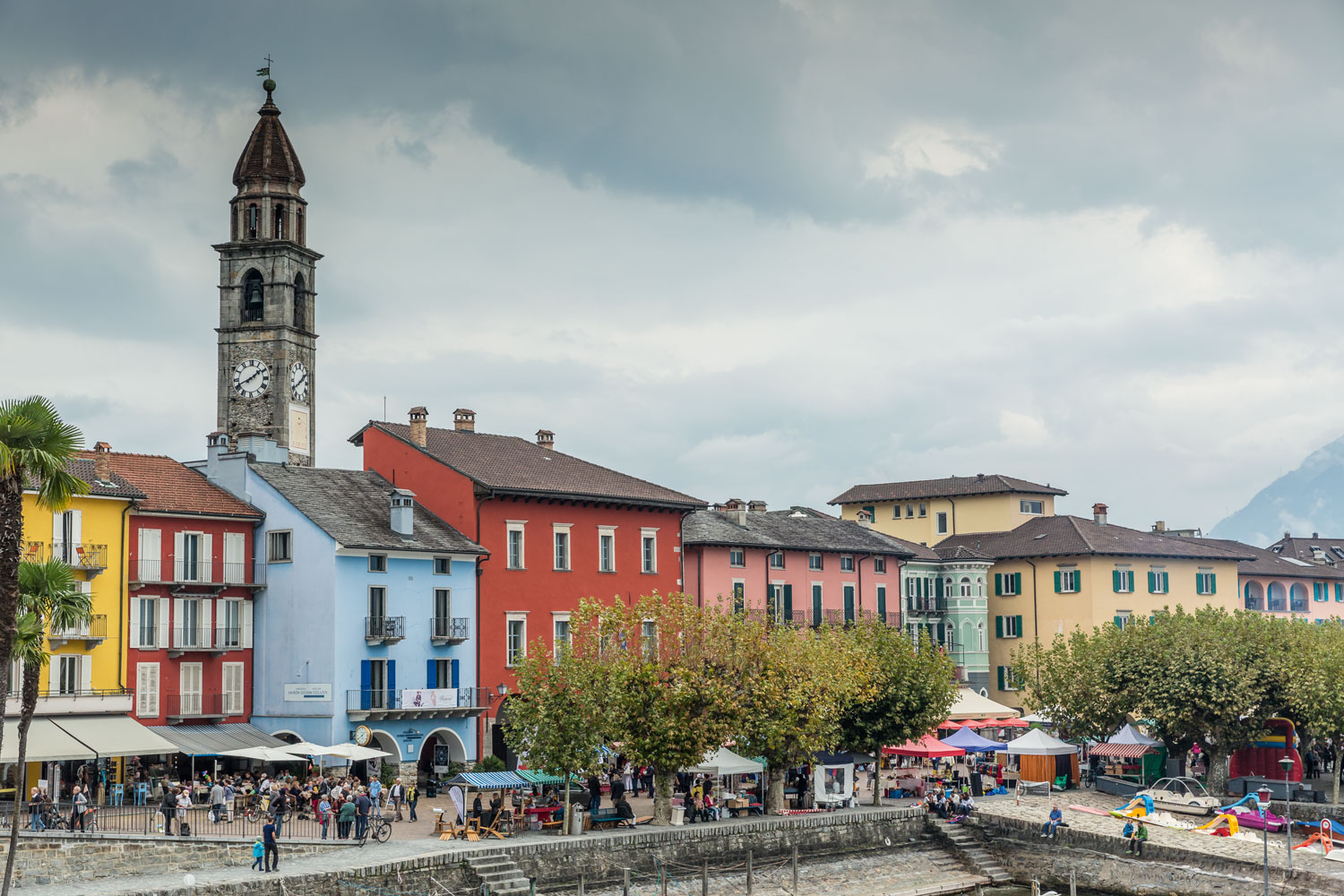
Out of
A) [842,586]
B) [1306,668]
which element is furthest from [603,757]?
[842,586]

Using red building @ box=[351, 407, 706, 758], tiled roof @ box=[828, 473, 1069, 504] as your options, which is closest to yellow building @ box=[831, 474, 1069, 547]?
tiled roof @ box=[828, 473, 1069, 504]

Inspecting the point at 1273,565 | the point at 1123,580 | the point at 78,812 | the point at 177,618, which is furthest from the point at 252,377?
the point at 1273,565

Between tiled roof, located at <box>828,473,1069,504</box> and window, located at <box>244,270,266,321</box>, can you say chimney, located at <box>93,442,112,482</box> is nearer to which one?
window, located at <box>244,270,266,321</box>

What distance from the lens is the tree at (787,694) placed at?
4997cm

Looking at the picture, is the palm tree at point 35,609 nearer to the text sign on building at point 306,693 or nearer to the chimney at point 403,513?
the text sign on building at point 306,693

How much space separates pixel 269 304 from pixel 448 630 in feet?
105

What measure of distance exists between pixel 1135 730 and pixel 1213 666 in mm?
7123

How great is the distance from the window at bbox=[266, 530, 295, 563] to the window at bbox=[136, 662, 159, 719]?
590 centimetres

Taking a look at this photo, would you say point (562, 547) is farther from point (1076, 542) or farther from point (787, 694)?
point (1076, 542)

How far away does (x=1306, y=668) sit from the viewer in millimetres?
58406

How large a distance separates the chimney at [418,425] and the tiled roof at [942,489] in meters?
42.0

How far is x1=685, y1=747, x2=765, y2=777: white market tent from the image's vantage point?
171 ft

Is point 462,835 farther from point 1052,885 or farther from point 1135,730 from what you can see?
point 1135,730

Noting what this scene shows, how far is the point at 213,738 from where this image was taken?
5288cm
